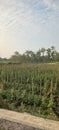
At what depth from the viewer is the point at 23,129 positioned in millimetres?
2770

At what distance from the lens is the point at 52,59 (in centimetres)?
6109

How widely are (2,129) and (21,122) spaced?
0.35m

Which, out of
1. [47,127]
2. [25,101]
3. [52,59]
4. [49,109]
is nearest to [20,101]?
[25,101]

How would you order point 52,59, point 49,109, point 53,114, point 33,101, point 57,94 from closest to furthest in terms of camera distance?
1. point 53,114
2. point 49,109
3. point 33,101
4. point 57,94
5. point 52,59

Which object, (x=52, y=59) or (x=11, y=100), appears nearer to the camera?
(x=11, y=100)

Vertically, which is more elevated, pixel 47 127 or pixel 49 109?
pixel 47 127

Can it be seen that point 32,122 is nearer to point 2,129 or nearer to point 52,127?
point 52,127

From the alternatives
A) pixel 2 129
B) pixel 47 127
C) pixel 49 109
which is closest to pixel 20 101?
pixel 49 109

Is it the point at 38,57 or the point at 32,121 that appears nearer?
the point at 32,121

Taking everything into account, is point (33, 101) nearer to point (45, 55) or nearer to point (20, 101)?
point (20, 101)

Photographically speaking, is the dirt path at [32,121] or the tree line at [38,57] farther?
the tree line at [38,57]

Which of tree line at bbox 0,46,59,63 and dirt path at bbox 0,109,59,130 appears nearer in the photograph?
dirt path at bbox 0,109,59,130

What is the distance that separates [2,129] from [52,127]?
802 millimetres

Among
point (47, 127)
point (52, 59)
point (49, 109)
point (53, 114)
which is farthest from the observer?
point (52, 59)
